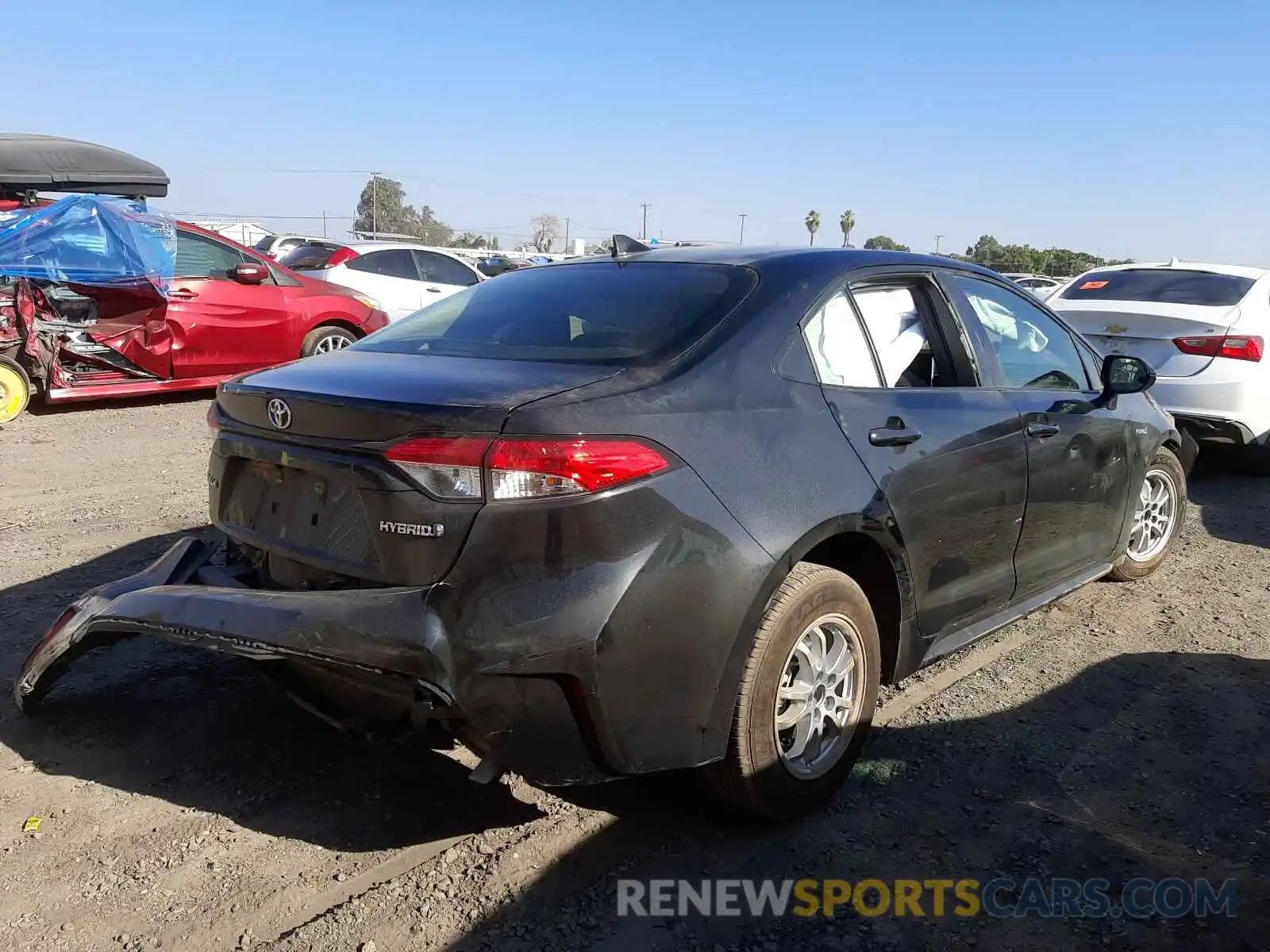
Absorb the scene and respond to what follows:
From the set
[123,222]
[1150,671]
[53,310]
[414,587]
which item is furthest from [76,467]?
[1150,671]

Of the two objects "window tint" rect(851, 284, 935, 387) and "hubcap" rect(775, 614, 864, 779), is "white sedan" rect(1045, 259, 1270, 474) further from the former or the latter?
"hubcap" rect(775, 614, 864, 779)

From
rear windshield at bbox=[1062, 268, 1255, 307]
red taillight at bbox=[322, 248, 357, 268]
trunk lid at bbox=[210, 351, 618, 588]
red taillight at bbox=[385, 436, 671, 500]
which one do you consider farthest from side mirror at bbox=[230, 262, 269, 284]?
red taillight at bbox=[385, 436, 671, 500]

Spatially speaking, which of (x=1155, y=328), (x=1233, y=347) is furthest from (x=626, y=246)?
(x=1233, y=347)

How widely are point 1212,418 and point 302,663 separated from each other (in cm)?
658

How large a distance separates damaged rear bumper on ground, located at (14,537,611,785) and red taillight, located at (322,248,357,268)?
1003 cm

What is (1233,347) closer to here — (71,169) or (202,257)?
(202,257)

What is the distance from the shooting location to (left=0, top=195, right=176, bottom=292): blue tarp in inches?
320

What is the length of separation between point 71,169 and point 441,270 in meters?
4.56

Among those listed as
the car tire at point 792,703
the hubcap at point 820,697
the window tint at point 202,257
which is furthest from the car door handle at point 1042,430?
the window tint at point 202,257

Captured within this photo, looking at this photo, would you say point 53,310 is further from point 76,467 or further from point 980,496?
point 980,496

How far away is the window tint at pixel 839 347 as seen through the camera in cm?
303

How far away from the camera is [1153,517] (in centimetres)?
516

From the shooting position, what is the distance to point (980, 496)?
341 cm

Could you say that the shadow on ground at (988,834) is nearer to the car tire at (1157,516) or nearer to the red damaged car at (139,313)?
the car tire at (1157,516)
